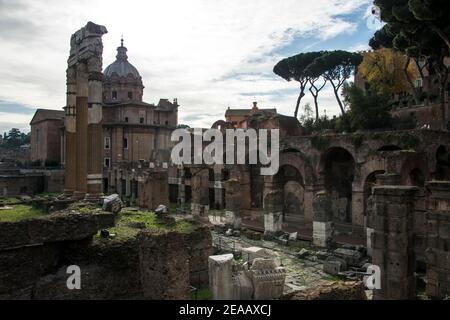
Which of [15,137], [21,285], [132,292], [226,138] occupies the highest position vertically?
[15,137]

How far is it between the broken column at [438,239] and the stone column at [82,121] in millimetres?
11233

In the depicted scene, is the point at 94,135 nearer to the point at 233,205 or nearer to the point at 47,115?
the point at 233,205

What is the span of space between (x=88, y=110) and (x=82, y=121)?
0.46 meters

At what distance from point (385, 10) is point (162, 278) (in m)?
19.4

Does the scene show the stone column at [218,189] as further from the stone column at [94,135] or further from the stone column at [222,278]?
the stone column at [222,278]

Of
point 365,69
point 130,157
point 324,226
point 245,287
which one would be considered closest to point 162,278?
point 245,287

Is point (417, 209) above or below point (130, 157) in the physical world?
below

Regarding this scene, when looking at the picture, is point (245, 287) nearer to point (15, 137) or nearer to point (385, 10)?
point (385, 10)

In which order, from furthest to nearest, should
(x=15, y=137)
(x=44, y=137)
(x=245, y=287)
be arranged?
(x=15, y=137), (x=44, y=137), (x=245, y=287)

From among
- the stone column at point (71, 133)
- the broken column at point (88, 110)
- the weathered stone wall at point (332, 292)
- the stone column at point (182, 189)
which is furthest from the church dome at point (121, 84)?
the weathered stone wall at point (332, 292)

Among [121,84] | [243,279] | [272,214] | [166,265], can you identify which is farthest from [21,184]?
[166,265]

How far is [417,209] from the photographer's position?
13.8 meters

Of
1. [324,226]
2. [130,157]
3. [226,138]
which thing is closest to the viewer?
[324,226]
